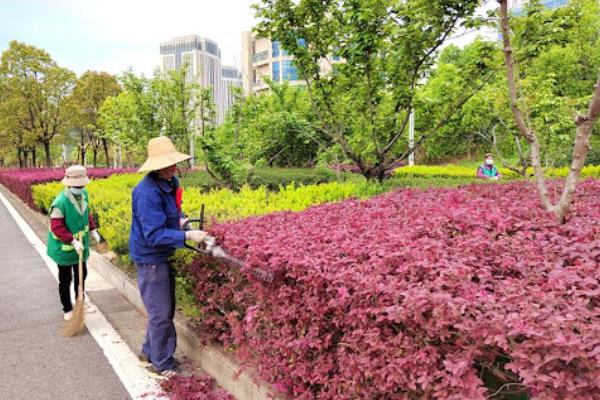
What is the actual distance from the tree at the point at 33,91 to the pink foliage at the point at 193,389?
90.8ft

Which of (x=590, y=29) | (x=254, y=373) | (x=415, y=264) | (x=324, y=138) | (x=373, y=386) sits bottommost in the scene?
(x=254, y=373)

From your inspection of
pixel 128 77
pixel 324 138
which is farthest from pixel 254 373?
pixel 324 138

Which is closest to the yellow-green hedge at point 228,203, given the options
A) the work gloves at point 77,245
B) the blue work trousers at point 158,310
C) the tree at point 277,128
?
the work gloves at point 77,245

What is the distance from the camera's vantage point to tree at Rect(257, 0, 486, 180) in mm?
6039

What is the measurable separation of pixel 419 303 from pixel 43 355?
354cm

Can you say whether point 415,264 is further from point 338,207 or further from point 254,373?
point 338,207

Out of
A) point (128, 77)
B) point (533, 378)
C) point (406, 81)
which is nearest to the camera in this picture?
point (533, 378)

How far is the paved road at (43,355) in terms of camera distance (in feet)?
11.0

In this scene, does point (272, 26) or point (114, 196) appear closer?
point (272, 26)

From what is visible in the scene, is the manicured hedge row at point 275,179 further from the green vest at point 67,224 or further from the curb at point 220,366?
the curb at point 220,366

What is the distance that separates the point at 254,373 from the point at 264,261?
0.80 m

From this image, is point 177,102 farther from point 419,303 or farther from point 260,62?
point 260,62

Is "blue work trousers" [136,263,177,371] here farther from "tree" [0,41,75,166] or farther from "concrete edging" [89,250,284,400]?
"tree" [0,41,75,166]

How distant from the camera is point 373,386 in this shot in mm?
1969
